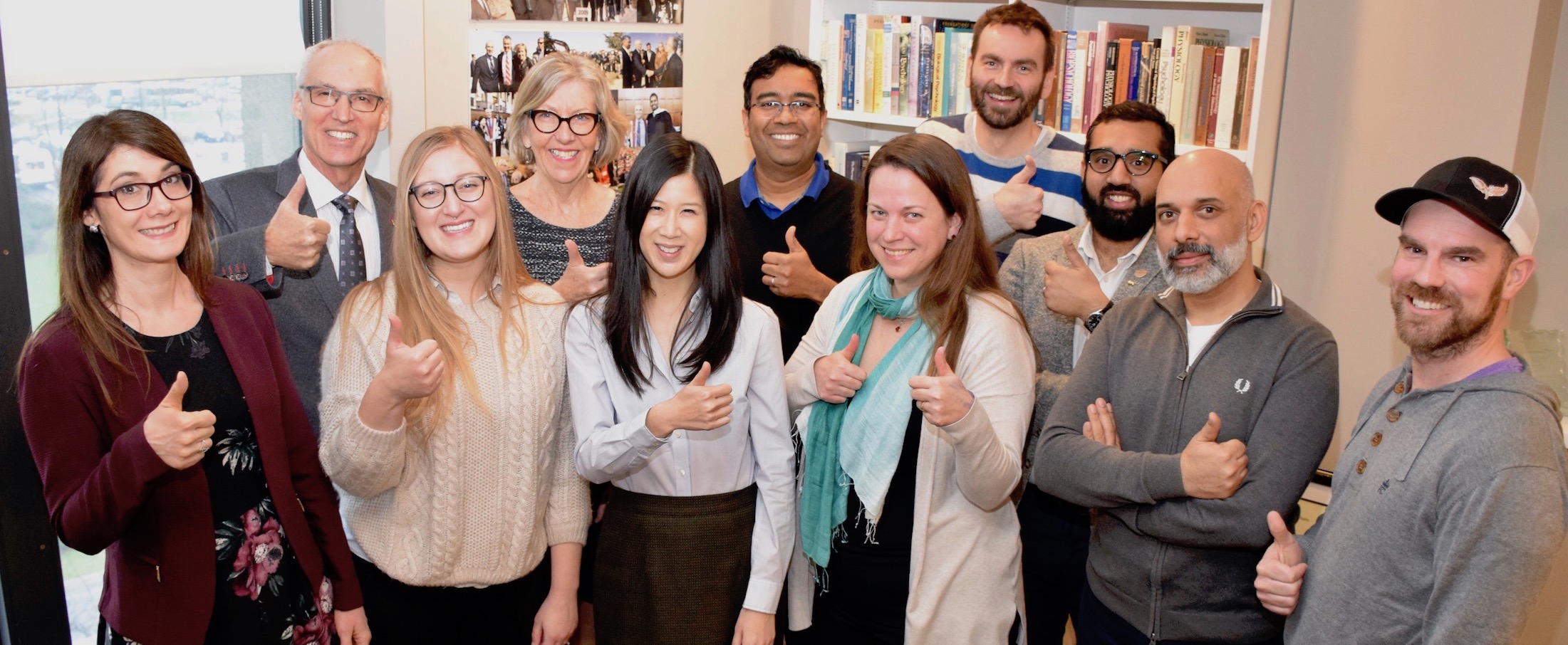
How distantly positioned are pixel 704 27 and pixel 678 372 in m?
2.22

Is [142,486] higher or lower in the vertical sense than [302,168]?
lower

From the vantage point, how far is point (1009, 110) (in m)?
3.02

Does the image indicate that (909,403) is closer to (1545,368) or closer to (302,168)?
(302,168)

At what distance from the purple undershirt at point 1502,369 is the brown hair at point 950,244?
2.63 ft

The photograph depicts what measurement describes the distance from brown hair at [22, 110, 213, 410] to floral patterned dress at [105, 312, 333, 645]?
7 cm

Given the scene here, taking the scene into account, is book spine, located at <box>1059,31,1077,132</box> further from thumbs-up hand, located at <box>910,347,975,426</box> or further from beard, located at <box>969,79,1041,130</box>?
thumbs-up hand, located at <box>910,347,975,426</box>

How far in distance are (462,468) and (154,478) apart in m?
0.53

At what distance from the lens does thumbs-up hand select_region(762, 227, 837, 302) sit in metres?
2.82

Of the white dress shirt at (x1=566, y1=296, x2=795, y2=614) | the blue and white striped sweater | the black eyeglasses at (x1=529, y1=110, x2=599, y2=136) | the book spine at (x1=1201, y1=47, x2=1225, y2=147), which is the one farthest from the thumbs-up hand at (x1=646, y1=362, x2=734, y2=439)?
the book spine at (x1=1201, y1=47, x2=1225, y2=147)

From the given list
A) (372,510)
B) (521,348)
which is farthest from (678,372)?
(372,510)

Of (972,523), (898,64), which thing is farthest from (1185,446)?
(898,64)

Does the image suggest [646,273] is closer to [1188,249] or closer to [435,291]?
[435,291]

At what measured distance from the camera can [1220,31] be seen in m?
3.17

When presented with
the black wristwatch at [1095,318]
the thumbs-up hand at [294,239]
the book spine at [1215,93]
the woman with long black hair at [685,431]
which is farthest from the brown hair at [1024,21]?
the thumbs-up hand at [294,239]
